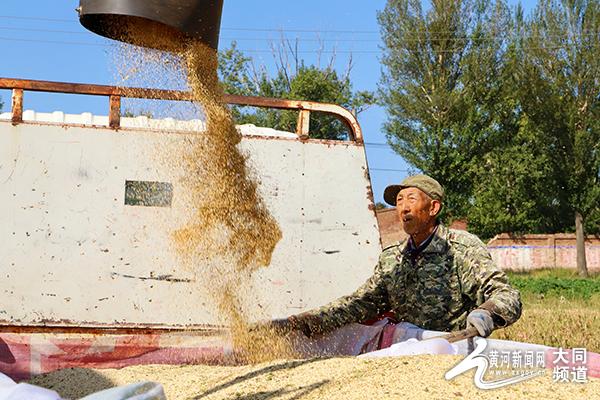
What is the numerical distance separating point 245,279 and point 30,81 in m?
1.51

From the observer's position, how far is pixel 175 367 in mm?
3871

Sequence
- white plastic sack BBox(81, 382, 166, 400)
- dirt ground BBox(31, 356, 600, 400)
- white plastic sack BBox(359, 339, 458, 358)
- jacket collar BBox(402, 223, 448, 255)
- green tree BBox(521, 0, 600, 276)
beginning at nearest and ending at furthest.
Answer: white plastic sack BBox(81, 382, 166, 400) → dirt ground BBox(31, 356, 600, 400) → white plastic sack BBox(359, 339, 458, 358) → jacket collar BBox(402, 223, 448, 255) → green tree BBox(521, 0, 600, 276)

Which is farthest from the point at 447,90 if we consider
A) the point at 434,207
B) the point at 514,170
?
the point at 434,207

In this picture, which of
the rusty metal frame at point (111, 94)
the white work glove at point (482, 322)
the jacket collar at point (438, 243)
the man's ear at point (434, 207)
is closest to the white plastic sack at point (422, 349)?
the white work glove at point (482, 322)

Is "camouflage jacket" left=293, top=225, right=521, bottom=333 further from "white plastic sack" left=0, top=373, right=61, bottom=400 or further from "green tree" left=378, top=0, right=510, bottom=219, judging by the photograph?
"green tree" left=378, top=0, right=510, bottom=219

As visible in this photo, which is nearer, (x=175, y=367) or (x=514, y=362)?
(x=514, y=362)

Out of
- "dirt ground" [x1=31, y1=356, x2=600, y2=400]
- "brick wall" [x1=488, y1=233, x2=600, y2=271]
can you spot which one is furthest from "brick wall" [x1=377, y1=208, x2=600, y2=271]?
"dirt ground" [x1=31, y1=356, x2=600, y2=400]

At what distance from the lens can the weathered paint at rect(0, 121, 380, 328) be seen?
4.32 meters

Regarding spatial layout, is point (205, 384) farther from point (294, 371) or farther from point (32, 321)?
point (32, 321)

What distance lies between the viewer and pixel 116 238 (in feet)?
14.5

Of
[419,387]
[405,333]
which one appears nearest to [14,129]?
[405,333]

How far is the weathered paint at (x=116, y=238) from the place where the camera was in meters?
4.32

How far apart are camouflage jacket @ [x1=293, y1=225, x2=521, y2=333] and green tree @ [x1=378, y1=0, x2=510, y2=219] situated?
25.2 metres

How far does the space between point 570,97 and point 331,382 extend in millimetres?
27438
